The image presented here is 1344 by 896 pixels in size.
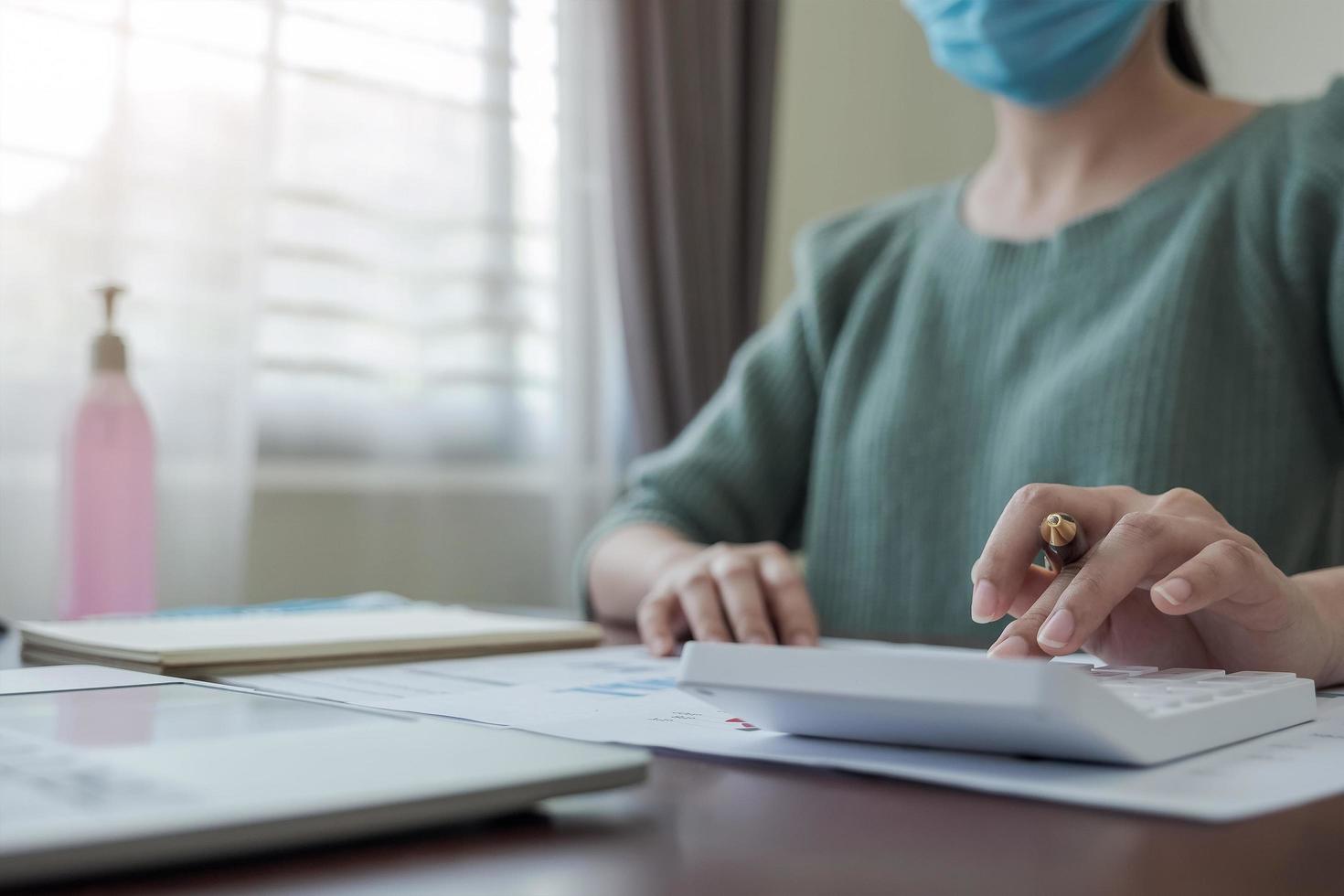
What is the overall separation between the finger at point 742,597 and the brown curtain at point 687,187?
1.40m

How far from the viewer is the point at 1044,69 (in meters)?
1.14

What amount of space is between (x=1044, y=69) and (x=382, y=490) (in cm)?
112

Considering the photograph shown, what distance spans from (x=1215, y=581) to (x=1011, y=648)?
0.09m

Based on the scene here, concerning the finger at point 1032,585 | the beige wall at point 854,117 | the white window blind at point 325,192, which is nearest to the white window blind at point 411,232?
the white window blind at point 325,192

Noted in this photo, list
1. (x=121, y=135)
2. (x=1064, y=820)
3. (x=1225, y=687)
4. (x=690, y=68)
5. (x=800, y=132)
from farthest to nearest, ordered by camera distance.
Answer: (x=800, y=132)
(x=690, y=68)
(x=121, y=135)
(x=1225, y=687)
(x=1064, y=820)

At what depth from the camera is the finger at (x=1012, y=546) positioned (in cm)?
52

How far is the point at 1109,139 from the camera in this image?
47.5 inches

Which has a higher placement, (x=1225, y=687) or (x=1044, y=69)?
(x=1044, y=69)

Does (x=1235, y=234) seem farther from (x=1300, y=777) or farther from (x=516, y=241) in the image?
(x=516, y=241)

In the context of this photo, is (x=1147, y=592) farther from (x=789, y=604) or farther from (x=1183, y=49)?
(x=1183, y=49)

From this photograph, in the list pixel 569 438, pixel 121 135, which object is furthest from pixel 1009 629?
pixel 569 438

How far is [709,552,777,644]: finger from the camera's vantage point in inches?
28.4

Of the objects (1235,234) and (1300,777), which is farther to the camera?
(1235,234)

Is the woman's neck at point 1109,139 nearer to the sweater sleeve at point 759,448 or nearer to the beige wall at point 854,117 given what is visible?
the sweater sleeve at point 759,448
